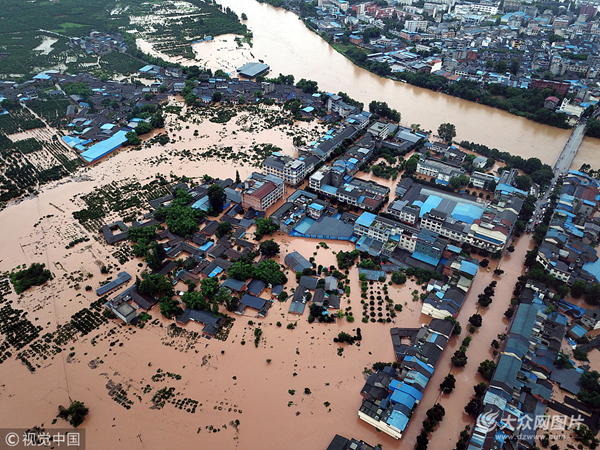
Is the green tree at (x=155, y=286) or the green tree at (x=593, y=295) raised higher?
the green tree at (x=593, y=295)

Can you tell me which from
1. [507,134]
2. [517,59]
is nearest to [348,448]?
[507,134]

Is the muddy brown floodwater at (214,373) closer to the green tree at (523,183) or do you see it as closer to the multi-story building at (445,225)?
the multi-story building at (445,225)

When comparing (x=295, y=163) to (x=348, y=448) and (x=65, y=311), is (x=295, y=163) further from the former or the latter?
(x=348, y=448)

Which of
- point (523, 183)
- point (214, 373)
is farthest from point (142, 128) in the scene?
point (523, 183)

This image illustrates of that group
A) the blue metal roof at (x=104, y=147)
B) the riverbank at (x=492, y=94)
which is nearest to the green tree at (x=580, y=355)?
the riverbank at (x=492, y=94)

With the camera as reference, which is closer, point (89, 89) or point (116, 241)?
point (116, 241)

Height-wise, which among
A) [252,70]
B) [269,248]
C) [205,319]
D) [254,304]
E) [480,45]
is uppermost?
[480,45]

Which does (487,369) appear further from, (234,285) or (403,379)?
(234,285)
